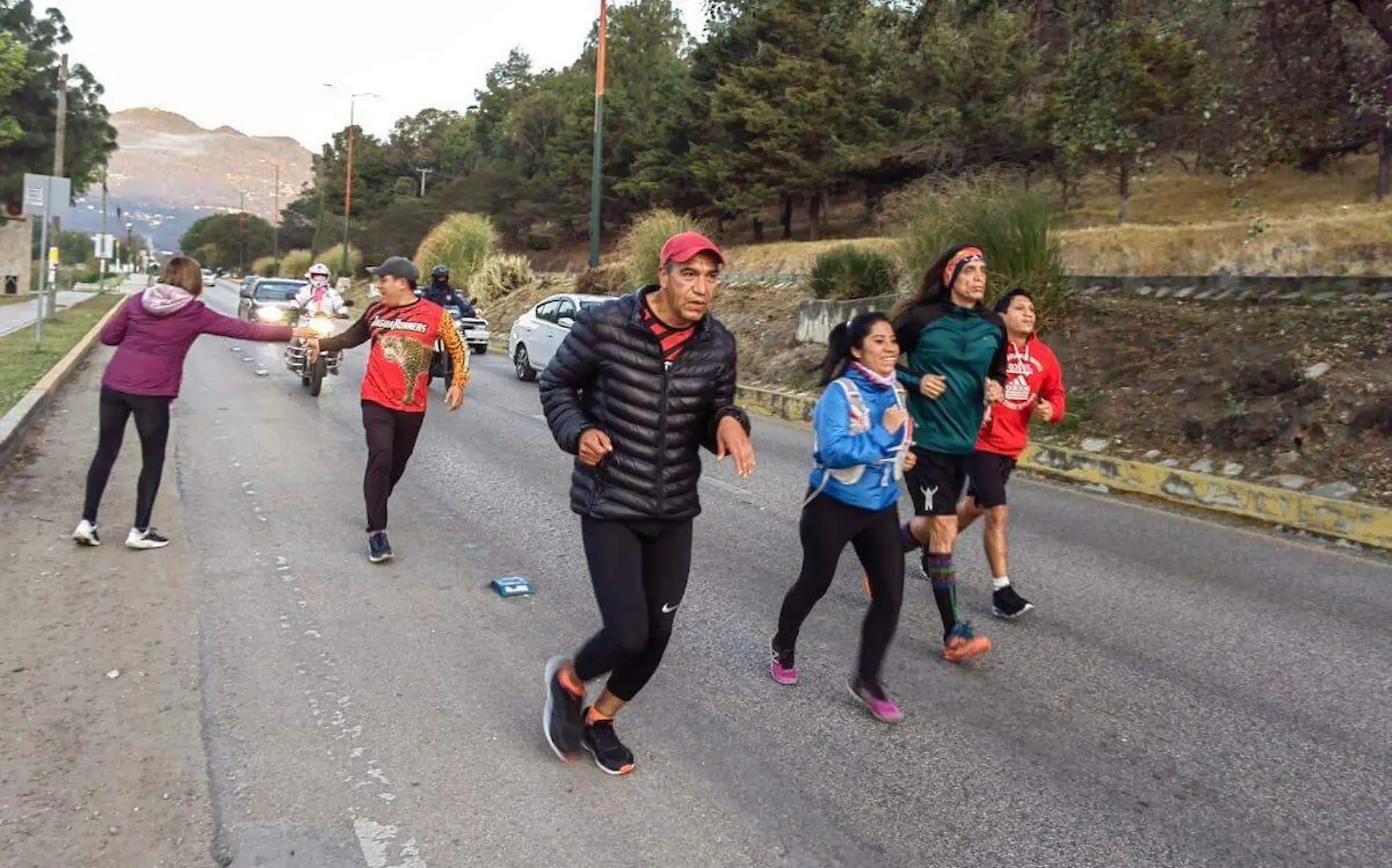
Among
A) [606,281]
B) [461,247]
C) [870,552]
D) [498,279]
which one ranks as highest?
[461,247]

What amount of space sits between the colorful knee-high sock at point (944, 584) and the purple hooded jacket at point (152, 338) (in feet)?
13.8

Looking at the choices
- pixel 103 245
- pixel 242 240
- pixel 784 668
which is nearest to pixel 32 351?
pixel 784 668

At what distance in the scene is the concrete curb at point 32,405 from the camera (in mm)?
9415

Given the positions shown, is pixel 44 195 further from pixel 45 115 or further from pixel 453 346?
→ pixel 45 115

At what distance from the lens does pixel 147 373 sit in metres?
6.39

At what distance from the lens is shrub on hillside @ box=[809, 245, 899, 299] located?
59.6 feet

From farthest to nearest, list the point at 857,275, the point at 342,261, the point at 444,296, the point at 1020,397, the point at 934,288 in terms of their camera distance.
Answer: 1. the point at 342,261
2. the point at 857,275
3. the point at 444,296
4. the point at 1020,397
5. the point at 934,288

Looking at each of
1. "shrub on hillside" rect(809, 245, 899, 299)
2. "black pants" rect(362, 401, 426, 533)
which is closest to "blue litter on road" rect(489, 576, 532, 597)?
"black pants" rect(362, 401, 426, 533)

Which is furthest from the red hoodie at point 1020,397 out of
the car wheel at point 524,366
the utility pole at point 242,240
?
the utility pole at point 242,240

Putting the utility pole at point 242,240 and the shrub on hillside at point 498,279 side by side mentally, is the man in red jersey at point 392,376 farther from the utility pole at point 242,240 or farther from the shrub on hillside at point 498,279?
the utility pole at point 242,240

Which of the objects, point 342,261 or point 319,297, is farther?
point 342,261

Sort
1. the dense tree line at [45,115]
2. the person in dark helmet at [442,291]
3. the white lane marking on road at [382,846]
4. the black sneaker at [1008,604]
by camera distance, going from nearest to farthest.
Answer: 1. the white lane marking on road at [382,846]
2. the black sneaker at [1008,604]
3. the person in dark helmet at [442,291]
4. the dense tree line at [45,115]

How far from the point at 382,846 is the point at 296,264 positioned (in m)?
87.5

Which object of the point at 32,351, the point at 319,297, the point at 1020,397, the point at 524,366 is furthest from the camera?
the point at 524,366
